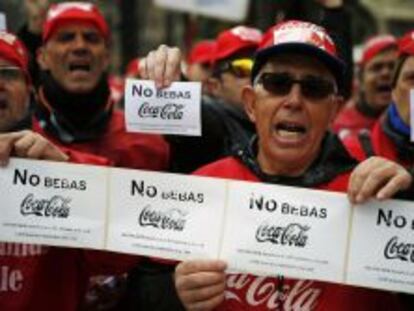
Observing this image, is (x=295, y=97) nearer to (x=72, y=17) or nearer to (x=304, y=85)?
(x=304, y=85)

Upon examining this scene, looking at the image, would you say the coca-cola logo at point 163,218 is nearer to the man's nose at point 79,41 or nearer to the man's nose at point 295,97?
the man's nose at point 295,97

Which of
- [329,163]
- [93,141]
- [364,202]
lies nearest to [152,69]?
[329,163]

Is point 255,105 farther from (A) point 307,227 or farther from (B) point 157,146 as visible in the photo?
(B) point 157,146

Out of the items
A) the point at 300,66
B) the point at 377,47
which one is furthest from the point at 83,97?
the point at 377,47

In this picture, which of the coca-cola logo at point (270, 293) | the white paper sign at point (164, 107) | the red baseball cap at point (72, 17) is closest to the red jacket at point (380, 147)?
the white paper sign at point (164, 107)

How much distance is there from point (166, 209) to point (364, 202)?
64 centimetres

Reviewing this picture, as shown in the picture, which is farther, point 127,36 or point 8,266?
point 127,36

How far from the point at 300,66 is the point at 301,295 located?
717 millimetres

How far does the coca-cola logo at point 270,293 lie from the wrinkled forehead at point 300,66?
0.65 metres

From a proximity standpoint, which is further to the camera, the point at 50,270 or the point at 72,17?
the point at 72,17

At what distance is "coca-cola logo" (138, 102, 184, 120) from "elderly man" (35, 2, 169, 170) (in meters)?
0.99

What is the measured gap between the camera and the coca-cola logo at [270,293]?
265cm

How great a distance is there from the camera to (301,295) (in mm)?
2674

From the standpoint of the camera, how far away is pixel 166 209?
279 cm
